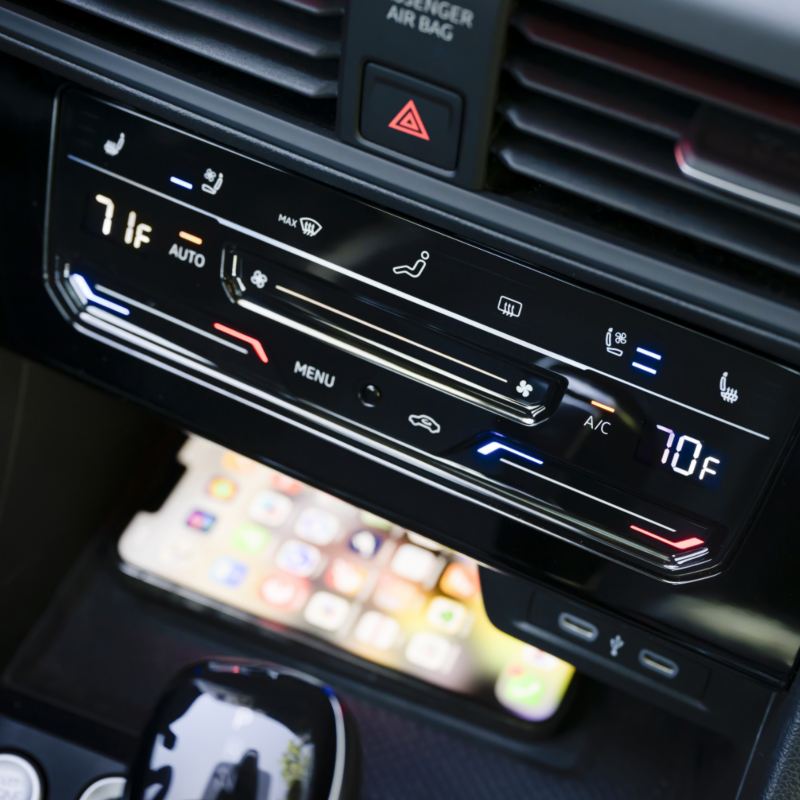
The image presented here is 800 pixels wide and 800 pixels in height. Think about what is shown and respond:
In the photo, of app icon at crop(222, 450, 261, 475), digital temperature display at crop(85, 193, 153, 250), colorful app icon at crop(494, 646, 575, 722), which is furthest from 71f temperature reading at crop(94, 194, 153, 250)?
colorful app icon at crop(494, 646, 575, 722)

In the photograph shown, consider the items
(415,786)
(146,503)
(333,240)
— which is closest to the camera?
(333,240)

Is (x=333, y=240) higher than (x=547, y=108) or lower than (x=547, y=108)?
lower

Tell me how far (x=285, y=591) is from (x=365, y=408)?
0.30 metres

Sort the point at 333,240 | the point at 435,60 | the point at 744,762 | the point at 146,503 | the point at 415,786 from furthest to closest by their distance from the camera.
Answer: the point at 146,503 → the point at 415,786 → the point at 744,762 → the point at 333,240 → the point at 435,60

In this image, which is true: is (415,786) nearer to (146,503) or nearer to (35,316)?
(146,503)

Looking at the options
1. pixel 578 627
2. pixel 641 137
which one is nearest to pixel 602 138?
pixel 641 137

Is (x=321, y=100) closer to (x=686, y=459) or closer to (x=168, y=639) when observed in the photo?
(x=686, y=459)

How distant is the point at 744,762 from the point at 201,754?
0.33m

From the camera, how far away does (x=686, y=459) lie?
0.61 meters

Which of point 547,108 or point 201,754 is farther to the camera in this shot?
point 201,754

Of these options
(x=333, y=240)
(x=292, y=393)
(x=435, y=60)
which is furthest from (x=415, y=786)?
(x=435, y=60)

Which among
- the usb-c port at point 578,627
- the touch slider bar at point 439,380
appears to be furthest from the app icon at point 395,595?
the touch slider bar at point 439,380

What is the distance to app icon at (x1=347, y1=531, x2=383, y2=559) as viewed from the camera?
954 millimetres

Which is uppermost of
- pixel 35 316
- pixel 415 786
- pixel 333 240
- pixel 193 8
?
pixel 193 8
